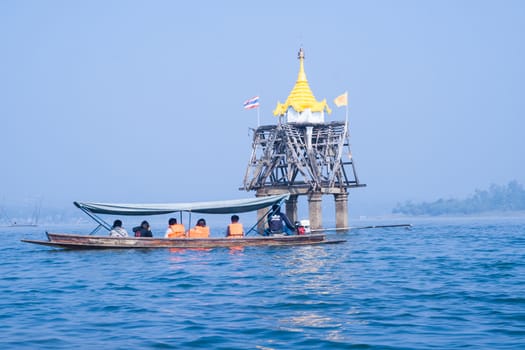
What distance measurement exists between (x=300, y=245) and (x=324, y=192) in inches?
715

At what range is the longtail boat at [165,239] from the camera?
2897 centimetres

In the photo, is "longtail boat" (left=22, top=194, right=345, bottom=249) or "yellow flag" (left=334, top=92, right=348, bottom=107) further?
"yellow flag" (left=334, top=92, right=348, bottom=107)

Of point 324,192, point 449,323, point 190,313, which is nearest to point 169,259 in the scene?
point 190,313

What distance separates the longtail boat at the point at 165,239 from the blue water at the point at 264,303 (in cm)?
311

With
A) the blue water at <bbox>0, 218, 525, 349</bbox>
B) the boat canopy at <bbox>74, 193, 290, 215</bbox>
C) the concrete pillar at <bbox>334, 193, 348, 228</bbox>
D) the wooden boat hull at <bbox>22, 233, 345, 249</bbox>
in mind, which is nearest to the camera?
the blue water at <bbox>0, 218, 525, 349</bbox>

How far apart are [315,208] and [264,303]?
33508 mm

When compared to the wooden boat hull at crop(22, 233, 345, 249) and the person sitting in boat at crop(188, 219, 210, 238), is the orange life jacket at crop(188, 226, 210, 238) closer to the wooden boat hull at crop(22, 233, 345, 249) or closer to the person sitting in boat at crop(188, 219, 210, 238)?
the person sitting in boat at crop(188, 219, 210, 238)

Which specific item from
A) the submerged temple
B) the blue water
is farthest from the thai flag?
the blue water

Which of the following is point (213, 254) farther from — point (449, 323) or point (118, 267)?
point (449, 323)

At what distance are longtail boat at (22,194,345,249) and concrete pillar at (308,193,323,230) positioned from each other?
1500 cm

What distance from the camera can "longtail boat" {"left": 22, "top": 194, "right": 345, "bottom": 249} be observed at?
29.0 metres

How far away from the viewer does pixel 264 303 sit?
584 inches

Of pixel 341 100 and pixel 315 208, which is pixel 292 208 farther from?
pixel 341 100

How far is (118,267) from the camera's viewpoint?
75.2 ft
